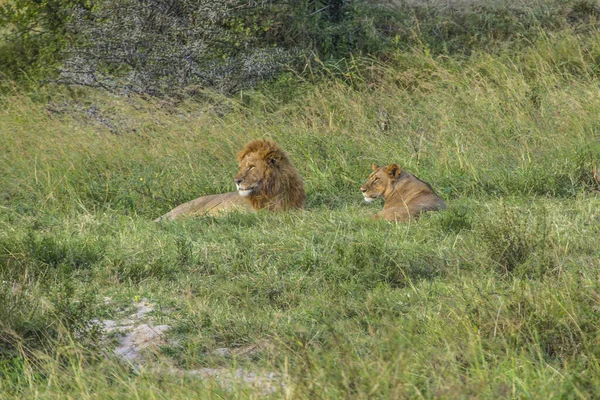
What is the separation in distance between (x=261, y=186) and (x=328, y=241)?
201 cm

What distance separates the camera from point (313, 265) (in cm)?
585

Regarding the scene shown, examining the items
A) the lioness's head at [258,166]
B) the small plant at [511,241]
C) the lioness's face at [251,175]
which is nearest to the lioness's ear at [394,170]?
the lioness's head at [258,166]

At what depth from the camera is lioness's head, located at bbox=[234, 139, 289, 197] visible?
8.16m

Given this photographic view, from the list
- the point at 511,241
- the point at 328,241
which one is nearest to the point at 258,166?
the point at 328,241

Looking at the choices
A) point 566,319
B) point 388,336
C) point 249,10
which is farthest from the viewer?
point 249,10

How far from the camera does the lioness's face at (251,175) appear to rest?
8.16 metres

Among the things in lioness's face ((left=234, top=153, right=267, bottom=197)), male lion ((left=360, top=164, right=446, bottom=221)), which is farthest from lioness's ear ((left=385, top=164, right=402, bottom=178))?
lioness's face ((left=234, top=153, right=267, bottom=197))

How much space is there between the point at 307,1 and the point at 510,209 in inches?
307

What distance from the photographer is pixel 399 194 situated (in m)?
7.81

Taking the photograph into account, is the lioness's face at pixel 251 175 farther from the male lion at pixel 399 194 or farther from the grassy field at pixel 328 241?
the male lion at pixel 399 194

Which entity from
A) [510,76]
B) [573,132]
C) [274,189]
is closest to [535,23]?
[510,76]

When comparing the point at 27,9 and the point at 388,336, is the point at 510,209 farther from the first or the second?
the point at 27,9

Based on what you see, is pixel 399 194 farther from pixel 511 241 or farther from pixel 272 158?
pixel 511 241

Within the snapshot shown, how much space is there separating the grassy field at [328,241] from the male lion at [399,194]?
0.20 m
